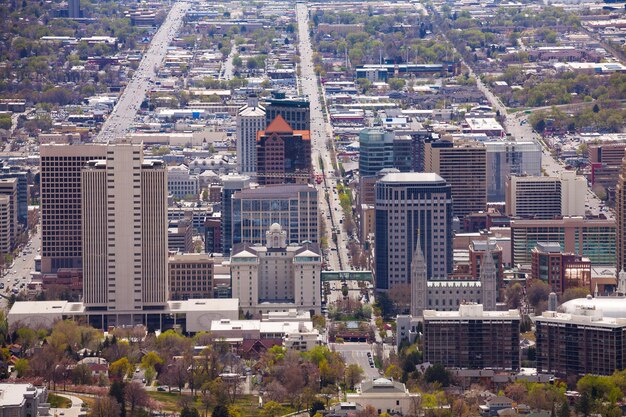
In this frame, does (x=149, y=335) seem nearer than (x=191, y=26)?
Yes

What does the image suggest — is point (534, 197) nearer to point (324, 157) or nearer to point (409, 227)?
point (409, 227)

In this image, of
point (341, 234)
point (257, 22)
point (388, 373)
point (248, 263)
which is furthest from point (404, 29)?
point (388, 373)

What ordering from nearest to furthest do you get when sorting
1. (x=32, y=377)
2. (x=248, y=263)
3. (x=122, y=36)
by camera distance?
(x=32, y=377)
(x=248, y=263)
(x=122, y=36)

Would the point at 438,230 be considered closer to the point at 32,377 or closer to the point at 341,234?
the point at 341,234

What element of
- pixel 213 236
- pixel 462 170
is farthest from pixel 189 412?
pixel 462 170

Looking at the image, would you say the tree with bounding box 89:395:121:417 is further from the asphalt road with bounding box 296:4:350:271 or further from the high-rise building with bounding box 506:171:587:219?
the high-rise building with bounding box 506:171:587:219

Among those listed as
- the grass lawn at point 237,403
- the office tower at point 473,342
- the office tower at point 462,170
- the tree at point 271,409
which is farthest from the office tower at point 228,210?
the tree at point 271,409
